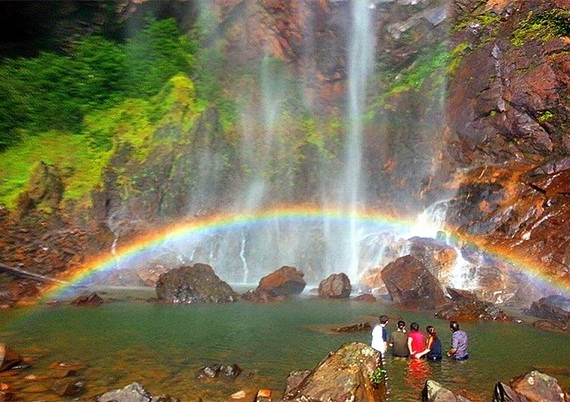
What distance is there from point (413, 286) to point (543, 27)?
68.0 feet

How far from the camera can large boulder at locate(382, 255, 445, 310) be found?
2198 cm

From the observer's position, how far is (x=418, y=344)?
13.1 m

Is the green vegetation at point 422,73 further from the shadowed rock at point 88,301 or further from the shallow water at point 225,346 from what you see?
the shadowed rock at point 88,301

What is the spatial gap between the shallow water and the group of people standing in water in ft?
0.96

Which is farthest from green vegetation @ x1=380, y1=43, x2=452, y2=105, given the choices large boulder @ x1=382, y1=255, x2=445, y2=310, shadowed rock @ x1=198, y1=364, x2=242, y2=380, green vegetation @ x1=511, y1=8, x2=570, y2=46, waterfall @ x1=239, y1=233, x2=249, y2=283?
shadowed rock @ x1=198, y1=364, x2=242, y2=380

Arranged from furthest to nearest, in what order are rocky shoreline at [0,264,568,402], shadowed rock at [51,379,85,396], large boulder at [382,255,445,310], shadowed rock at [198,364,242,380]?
large boulder at [382,255,445,310] < shadowed rock at [198,364,242,380] < shadowed rock at [51,379,85,396] < rocky shoreline at [0,264,568,402]

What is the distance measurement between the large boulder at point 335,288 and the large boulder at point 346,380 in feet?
48.1

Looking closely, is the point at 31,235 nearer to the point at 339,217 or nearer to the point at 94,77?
the point at 94,77

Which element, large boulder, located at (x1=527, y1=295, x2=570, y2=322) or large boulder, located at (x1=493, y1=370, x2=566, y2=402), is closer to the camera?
large boulder, located at (x1=493, y1=370, x2=566, y2=402)

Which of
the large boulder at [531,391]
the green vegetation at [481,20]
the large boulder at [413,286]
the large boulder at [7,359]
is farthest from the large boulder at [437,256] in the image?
the large boulder at [7,359]

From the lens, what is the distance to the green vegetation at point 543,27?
102 feet

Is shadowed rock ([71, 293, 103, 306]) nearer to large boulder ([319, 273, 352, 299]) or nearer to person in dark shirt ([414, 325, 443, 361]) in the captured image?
large boulder ([319, 273, 352, 299])

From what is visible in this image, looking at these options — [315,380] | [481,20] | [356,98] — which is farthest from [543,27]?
[315,380]

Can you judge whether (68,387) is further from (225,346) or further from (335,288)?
(335,288)
